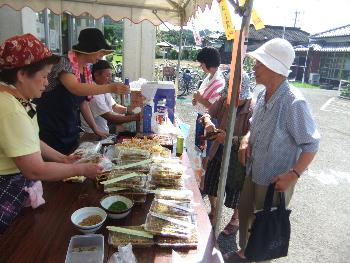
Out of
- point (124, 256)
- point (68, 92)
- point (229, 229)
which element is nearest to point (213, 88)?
point (229, 229)

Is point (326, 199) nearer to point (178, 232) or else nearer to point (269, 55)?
point (269, 55)

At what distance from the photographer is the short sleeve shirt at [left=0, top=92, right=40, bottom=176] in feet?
4.79

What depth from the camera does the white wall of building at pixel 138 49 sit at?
7.19 meters

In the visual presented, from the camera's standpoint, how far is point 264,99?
259cm

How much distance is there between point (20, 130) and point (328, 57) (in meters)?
30.5

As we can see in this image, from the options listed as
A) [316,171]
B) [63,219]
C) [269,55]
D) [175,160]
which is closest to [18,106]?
[63,219]

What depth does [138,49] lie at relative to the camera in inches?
290

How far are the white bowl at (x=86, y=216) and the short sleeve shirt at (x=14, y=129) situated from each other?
1.42 ft

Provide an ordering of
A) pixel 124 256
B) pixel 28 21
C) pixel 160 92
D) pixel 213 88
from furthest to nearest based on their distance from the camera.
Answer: pixel 28 21
pixel 213 88
pixel 160 92
pixel 124 256

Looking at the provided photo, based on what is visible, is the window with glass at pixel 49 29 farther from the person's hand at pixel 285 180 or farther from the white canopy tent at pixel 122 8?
the person's hand at pixel 285 180

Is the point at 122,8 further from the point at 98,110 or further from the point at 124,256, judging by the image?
the point at 124,256

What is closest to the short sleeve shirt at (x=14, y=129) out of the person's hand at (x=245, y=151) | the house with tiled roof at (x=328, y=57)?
the person's hand at (x=245, y=151)

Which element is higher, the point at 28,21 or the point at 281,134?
the point at 28,21

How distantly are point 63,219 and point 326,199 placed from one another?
452 centimetres
